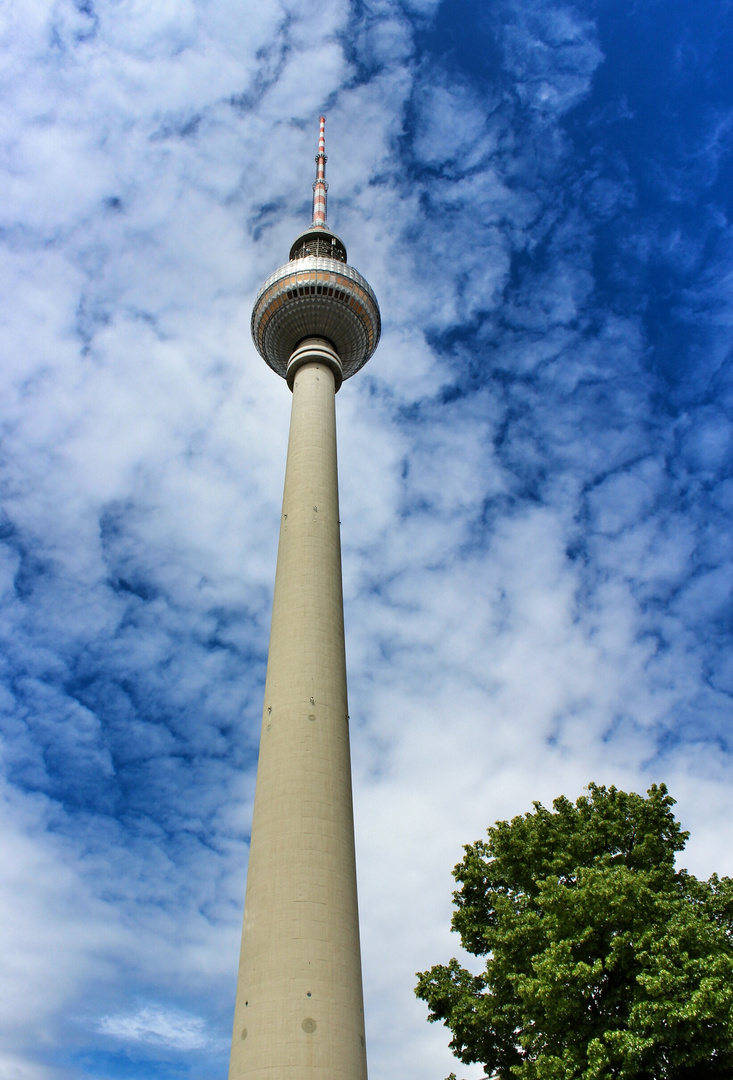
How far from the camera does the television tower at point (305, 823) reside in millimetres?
29312

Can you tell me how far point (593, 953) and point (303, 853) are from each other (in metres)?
12.9

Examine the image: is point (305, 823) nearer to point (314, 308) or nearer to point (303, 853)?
point (303, 853)

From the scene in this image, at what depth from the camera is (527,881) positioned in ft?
105

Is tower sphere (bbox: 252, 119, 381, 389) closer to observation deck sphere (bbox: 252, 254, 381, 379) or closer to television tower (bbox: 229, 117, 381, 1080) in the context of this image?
observation deck sphere (bbox: 252, 254, 381, 379)

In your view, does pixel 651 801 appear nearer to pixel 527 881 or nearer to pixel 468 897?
pixel 527 881

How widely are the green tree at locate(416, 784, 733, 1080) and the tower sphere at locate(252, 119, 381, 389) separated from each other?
42507mm

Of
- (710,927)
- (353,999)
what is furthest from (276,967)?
(710,927)

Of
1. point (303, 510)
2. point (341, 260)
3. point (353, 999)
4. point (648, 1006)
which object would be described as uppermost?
point (341, 260)

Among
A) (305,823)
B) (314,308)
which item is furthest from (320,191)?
(305,823)

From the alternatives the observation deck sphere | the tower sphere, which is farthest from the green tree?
the observation deck sphere

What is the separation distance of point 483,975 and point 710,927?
36.8 feet

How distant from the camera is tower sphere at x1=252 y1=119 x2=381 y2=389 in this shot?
208ft

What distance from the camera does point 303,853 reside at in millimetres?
33438

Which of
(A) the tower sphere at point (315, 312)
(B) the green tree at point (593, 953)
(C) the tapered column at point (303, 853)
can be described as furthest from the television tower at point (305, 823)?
(A) the tower sphere at point (315, 312)
